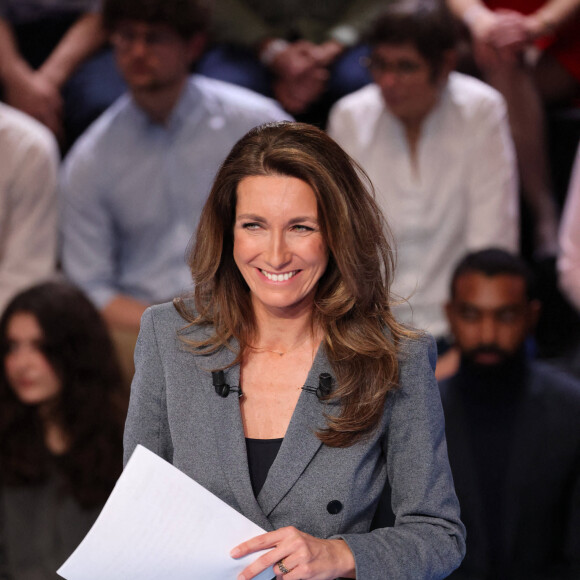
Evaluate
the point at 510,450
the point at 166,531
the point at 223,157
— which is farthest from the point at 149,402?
the point at 223,157

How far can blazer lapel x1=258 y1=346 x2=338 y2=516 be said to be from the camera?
4.46 feet

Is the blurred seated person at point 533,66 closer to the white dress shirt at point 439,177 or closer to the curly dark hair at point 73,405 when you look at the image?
the white dress shirt at point 439,177

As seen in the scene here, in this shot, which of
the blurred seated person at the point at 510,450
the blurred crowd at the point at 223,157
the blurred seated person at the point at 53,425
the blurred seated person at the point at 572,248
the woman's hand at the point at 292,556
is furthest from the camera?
the blurred seated person at the point at 572,248

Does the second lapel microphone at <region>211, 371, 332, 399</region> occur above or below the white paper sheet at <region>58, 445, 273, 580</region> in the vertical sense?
above

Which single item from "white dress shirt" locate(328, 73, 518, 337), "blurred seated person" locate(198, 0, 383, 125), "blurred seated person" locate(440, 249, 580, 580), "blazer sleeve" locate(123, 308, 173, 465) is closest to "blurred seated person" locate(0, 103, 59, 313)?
"blurred seated person" locate(198, 0, 383, 125)

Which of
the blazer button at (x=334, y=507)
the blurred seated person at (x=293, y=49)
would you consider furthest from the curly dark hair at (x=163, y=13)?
the blazer button at (x=334, y=507)

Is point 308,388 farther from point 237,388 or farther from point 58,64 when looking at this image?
point 58,64

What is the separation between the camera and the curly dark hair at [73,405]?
2.82m

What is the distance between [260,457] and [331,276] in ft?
0.98

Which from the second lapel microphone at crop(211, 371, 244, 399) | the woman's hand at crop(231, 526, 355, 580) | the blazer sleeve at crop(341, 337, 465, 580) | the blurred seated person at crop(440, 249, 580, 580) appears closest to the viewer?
the woman's hand at crop(231, 526, 355, 580)

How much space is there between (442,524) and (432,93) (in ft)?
7.04

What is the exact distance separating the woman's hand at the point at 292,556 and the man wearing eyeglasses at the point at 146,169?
2093 millimetres

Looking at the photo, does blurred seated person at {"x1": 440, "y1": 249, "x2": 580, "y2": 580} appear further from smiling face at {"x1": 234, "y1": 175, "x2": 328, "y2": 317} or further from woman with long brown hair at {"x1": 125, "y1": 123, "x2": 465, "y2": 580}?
smiling face at {"x1": 234, "y1": 175, "x2": 328, "y2": 317}

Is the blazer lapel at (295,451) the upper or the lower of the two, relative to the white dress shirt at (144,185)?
lower
